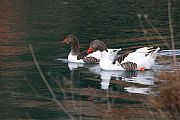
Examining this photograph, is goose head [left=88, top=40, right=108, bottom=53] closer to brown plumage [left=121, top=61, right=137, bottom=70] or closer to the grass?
brown plumage [left=121, top=61, right=137, bottom=70]

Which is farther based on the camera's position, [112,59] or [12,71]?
[112,59]

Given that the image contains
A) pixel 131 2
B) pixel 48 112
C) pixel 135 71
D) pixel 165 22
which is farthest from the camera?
pixel 131 2

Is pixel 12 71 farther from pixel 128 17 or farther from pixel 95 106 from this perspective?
pixel 128 17

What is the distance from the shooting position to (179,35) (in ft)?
81.5

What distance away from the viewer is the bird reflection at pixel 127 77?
15319mm

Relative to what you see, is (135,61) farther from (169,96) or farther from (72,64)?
(169,96)

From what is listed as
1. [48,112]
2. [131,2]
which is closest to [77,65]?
[48,112]

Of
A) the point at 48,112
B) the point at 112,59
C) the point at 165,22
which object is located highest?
the point at 165,22

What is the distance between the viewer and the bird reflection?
50.3 feet

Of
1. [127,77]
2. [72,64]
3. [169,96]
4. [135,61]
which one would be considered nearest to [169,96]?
[169,96]

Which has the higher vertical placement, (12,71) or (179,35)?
(179,35)

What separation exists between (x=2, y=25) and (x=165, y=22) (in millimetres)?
7522

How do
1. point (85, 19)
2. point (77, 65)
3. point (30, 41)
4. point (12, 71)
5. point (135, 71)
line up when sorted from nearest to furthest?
point (12, 71), point (135, 71), point (77, 65), point (30, 41), point (85, 19)

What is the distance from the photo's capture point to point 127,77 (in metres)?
17.8
